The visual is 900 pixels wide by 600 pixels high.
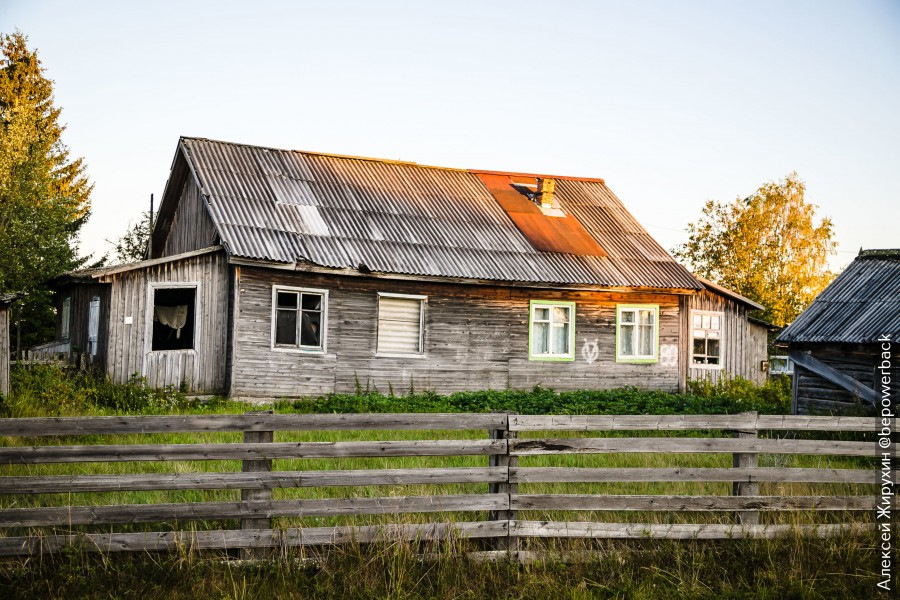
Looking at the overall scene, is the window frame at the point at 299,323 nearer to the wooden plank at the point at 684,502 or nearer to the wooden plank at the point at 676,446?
the wooden plank at the point at 676,446

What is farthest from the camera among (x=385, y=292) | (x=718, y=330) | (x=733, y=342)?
(x=733, y=342)

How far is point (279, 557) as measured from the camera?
20.2 ft

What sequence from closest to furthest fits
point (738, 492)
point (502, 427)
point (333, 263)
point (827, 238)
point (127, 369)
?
point (502, 427) → point (738, 492) → point (127, 369) → point (333, 263) → point (827, 238)

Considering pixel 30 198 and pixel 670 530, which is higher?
pixel 30 198

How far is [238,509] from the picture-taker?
20.3ft

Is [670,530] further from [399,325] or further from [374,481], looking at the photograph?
[399,325]

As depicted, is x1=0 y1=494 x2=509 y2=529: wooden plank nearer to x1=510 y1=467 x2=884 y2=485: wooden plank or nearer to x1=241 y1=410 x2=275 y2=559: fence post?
x1=241 y1=410 x2=275 y2=559: fence post

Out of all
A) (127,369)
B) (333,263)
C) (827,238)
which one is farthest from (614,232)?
(827,238)

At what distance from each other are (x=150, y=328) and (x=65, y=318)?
17.9ft

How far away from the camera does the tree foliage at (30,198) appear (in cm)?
2881

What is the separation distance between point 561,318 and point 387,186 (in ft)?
20.8

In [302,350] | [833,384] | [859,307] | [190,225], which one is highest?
[190,225]

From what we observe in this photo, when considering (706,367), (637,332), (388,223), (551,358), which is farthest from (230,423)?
(706,367)

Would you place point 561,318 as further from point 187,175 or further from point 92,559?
point 92,559
